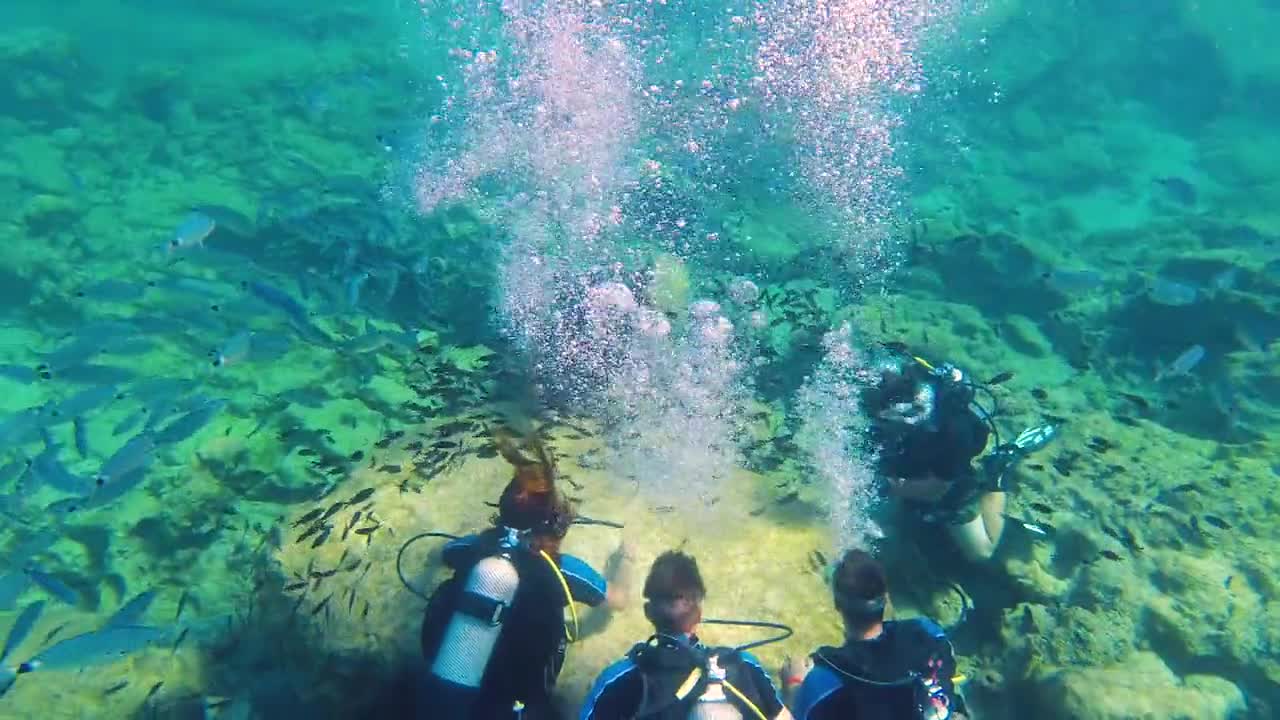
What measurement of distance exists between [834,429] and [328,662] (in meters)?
4.96

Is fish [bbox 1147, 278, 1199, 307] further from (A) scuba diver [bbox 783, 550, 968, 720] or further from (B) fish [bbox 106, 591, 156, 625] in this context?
(B) fish [bbox 106, 591, 156, 625]

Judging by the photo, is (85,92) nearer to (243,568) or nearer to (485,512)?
(243,568)

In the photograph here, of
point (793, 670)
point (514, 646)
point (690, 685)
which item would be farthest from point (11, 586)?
point (793, 670)

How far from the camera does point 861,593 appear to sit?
132 inches

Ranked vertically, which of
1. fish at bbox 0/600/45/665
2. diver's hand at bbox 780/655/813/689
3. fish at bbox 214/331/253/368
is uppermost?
diver's hand at bbox 780/655/813/689

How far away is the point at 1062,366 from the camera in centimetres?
1058

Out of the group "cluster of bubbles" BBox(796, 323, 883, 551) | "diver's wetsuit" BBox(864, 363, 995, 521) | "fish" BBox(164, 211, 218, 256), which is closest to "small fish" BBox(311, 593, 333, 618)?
"cluster of bubbles" BBox(796, 323, 883, 551)

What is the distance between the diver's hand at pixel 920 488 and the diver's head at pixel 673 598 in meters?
2.48

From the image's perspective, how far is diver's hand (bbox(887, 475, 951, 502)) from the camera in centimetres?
496

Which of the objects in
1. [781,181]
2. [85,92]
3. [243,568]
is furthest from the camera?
[85,92]

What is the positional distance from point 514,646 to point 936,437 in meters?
3.20

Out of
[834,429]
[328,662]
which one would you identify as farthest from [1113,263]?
[328,662]

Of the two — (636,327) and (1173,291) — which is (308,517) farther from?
(1173,291)

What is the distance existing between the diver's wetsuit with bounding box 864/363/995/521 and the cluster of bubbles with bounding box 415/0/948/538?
847 millimetres
